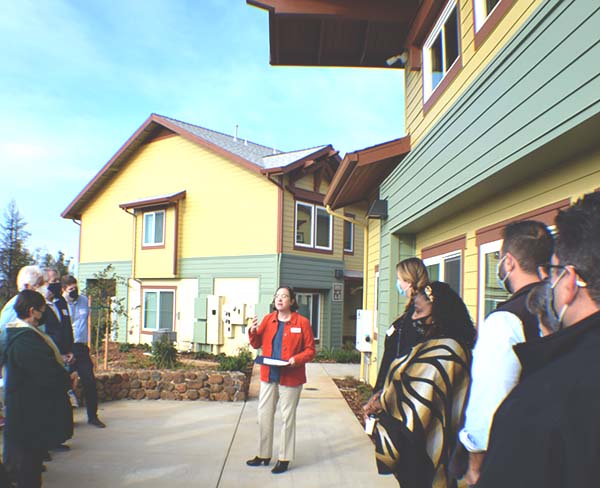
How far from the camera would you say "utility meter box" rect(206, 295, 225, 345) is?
14672mm

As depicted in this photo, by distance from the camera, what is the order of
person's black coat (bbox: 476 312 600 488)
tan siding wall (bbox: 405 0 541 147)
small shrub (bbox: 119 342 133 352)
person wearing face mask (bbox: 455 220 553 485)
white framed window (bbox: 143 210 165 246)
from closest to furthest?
1. person's black coat (bbox: 476 312 600 488)
2. person wearing face mask (bbox: 455 220 553 485)
3. tan siding wall (bbox: 405 0 541 147)
4. small shrub (bbox: 119 342 133 352)
5. white framed window (bbox: 143 210 165 246)

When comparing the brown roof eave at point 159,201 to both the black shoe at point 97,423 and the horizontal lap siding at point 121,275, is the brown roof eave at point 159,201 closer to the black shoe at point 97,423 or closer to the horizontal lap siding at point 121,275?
the horizontal lap siding at point 121,275

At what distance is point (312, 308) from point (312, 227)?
2530 millimetres

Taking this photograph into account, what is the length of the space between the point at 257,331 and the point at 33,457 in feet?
7.28

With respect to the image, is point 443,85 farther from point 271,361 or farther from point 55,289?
point 55,289

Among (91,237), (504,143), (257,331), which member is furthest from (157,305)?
(504,143)

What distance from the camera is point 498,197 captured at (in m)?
4.35

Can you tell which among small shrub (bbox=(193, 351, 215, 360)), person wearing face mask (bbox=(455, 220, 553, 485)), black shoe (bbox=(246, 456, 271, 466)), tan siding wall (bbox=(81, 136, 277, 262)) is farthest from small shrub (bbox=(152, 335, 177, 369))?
person wearing face mask (bbox=(455, 220, 553, 485))

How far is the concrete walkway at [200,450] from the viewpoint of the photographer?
14.9 ft

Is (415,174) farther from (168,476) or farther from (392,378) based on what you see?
→ (168,476)

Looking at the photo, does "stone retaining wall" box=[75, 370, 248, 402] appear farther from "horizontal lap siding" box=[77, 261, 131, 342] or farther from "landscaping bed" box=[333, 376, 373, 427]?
"horizontal lap siding" box=[77, 261, 131, 342]

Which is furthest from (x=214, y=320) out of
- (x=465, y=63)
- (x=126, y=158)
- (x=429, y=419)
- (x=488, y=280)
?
(x=429, y=419)

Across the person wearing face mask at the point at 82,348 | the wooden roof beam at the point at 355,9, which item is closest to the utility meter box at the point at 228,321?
the person wearing face mask at the point at 82,348

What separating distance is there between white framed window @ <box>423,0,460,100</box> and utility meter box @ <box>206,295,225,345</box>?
1008cm
